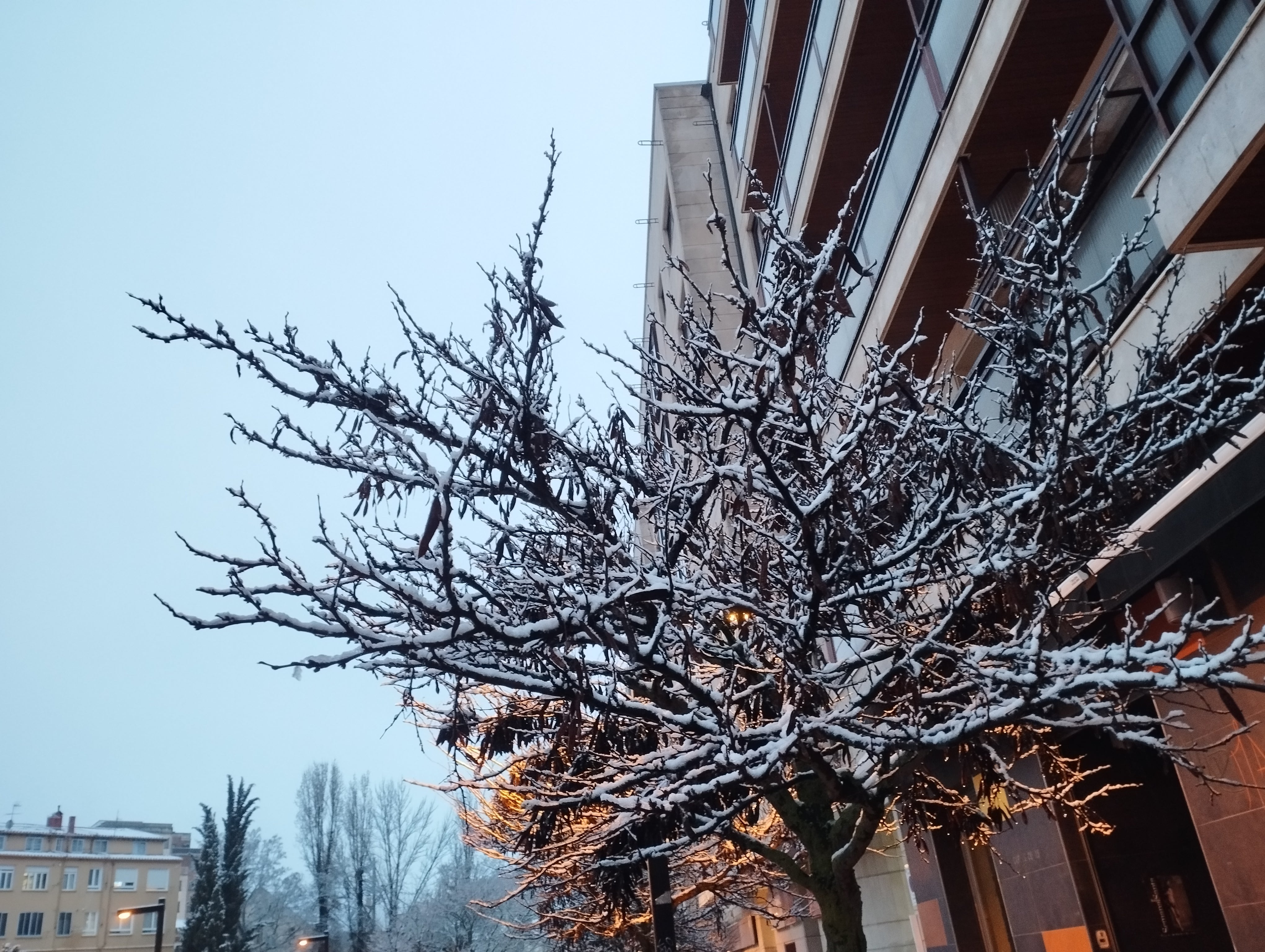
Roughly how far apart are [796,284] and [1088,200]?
12.3ft

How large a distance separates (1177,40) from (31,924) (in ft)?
243

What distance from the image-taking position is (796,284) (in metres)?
5.80

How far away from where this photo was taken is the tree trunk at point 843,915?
655 cm

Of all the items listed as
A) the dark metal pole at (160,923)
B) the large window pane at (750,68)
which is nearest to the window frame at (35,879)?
the dark metal pole at (160,923)

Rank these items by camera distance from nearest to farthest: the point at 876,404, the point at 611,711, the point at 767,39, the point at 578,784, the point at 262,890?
the point at 876,404 → the point at 611,711 → the point at 578,784 → the point at 767,39 → the point at 262,890

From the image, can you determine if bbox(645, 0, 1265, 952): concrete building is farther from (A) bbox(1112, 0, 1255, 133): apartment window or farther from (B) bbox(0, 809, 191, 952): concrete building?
(B) bbox(0, 809, 191, 952): concrete building

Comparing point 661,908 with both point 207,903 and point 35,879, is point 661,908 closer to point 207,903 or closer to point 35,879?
point 207,903

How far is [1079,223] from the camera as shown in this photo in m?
7.97

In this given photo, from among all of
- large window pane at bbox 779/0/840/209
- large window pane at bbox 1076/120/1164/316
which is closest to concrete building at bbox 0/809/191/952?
large window pane at bbox 779/0/840/209

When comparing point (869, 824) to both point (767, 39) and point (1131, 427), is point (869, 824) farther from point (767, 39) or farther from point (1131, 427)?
point (767, 39)

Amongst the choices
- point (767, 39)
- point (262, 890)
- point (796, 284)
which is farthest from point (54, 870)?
point (796, 284)

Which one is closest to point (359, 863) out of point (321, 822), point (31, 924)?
point (321, 822)

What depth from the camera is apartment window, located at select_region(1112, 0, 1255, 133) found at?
5.41m

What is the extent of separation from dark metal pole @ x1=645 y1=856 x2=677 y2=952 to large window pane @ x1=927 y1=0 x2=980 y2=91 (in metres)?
7.97
